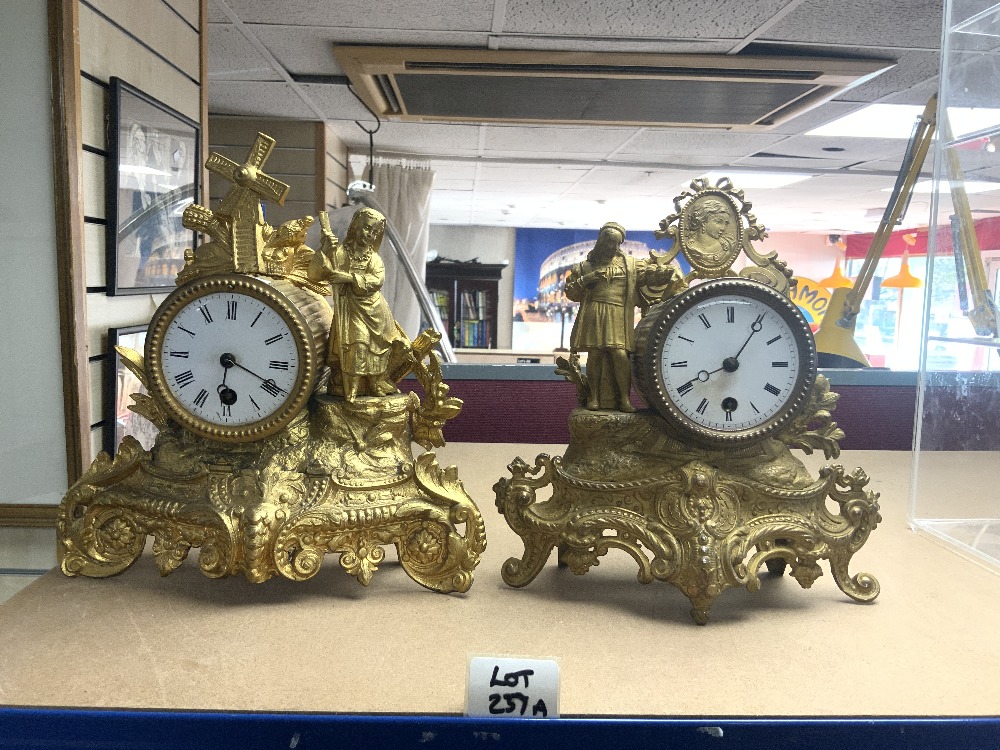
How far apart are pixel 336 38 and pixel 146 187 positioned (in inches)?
43.1

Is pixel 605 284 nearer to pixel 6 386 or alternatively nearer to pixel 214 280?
pixel 214 280

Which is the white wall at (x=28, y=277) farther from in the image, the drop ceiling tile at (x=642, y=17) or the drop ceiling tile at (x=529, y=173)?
the drop ceiling tile at (x=529, y=173)

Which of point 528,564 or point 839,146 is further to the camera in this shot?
point 839,146

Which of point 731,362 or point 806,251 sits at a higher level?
point 806,251

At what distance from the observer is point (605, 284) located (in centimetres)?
122

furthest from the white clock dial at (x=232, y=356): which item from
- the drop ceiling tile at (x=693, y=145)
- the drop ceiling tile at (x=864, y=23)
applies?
the drop ceiling tile at (x=693, y=145)

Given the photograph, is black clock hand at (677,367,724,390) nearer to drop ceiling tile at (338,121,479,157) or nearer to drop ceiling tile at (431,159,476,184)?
drop ceiling tile at (338,121,479,157)

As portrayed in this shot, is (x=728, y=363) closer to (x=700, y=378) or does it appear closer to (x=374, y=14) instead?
(x=700, y=378)

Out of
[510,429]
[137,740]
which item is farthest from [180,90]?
[137,740]

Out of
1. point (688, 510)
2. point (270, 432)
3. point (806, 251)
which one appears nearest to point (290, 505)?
point (270, 432)

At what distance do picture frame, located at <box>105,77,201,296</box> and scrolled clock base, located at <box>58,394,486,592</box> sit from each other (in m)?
0.61

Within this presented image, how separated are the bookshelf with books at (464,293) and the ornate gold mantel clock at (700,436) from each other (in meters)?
5.95

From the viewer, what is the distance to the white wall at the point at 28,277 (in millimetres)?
1466

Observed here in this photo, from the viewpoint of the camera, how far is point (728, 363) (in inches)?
46.3
